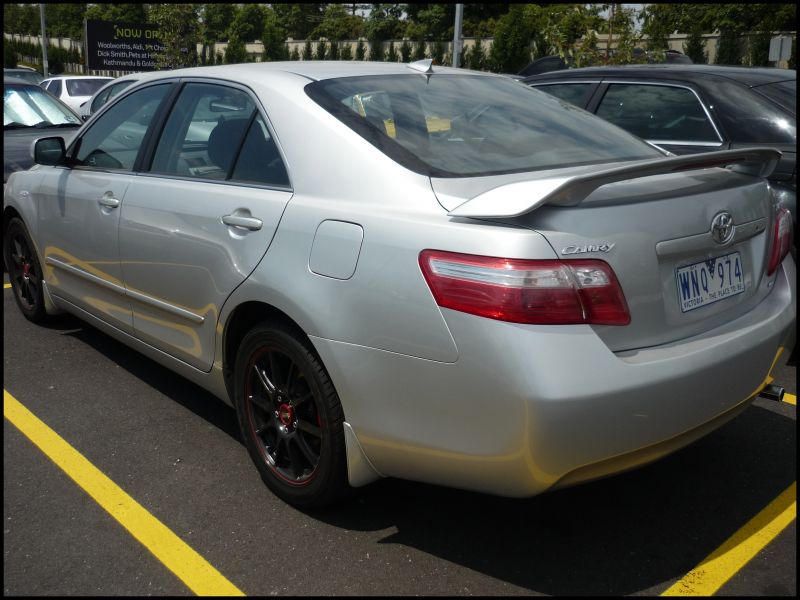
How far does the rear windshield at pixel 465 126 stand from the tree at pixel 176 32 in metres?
28.4

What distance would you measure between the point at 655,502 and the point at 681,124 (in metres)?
3.22

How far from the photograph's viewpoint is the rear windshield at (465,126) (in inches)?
113

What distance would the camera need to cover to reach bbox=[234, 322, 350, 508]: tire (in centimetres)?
278

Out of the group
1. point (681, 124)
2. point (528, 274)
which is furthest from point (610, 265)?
point (681, 124)

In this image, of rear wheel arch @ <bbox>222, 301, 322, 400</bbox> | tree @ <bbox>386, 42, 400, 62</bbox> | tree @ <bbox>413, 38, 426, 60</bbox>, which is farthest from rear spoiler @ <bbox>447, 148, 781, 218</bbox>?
tree @ <bbox>386, 42, 400, 62</bbox>

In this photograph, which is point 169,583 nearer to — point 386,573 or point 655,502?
point 386,573

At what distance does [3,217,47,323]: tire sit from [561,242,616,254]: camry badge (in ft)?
12.0

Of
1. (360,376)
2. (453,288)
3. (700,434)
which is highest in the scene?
(453,288)

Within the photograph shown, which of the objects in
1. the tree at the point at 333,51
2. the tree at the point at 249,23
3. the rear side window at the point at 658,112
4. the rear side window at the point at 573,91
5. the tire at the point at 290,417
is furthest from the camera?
the tree at the point at 249,23

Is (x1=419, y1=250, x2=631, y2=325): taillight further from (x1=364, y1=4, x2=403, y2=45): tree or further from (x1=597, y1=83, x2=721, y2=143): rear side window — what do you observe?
(x1=364, y1=4, x2=403, y2=45): tree

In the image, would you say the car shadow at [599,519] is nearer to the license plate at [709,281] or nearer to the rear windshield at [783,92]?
the license plate at [709,281]

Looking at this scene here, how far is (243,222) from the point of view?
306cm

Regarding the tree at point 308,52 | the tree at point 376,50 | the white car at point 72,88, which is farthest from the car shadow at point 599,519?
the tree at point 308,52

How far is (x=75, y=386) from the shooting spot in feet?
14.3
